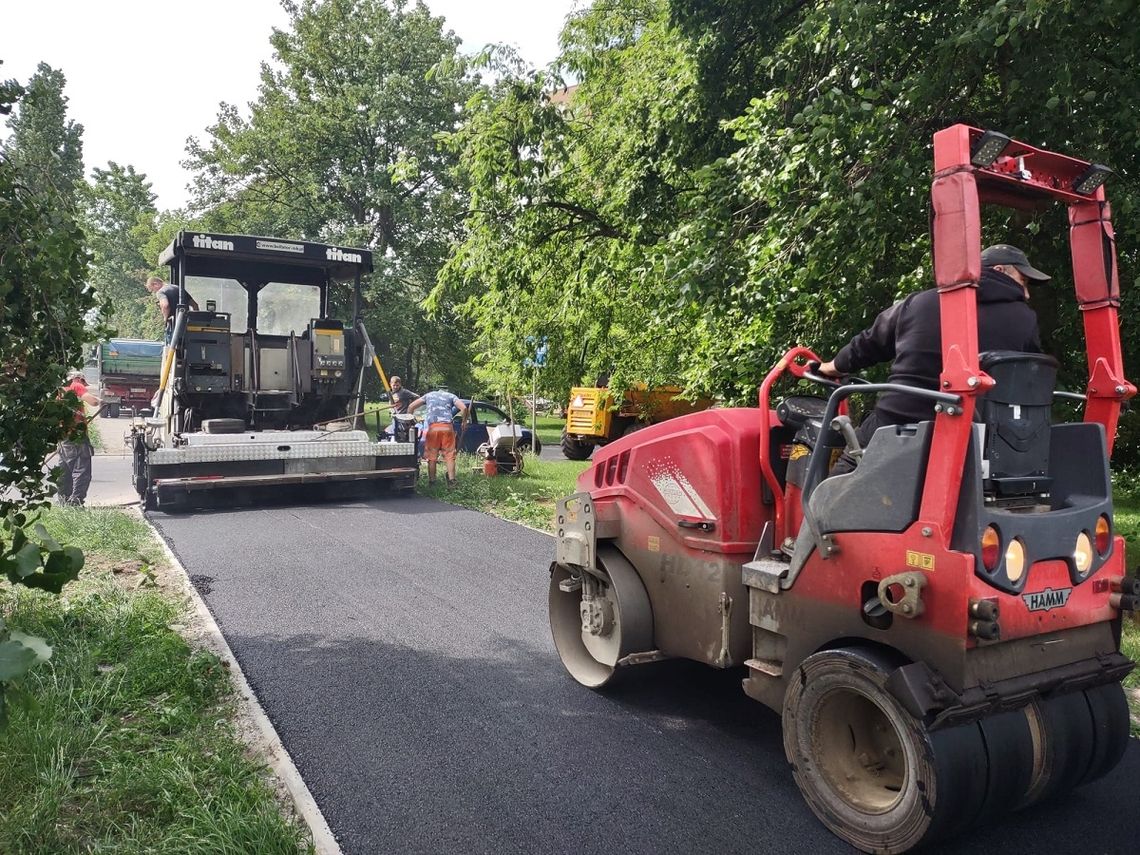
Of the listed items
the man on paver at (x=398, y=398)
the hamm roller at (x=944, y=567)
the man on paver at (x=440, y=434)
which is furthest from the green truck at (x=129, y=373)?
the hamm roller at (x=944, y=567)

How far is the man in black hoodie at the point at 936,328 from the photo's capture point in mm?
3195

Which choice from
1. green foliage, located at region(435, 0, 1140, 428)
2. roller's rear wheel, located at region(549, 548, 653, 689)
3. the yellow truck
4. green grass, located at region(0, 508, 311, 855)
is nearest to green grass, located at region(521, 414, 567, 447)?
the yellow truck

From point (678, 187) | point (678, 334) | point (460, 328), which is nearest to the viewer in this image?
point (678, 187)

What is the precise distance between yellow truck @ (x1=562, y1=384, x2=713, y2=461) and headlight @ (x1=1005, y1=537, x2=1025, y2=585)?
49.4 ft

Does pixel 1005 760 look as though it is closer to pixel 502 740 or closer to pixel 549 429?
pixel 502 740

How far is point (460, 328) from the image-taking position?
91.4ft

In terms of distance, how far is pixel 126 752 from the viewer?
12.1 feet

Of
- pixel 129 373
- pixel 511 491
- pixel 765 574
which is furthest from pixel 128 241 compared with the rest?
pixel 765 574

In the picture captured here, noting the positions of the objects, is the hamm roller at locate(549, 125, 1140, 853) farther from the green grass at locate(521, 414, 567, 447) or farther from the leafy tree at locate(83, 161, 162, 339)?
the leafy tree at locate(83, 161, 162, 339)

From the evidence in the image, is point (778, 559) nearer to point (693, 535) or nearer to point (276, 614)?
point (693, 535)

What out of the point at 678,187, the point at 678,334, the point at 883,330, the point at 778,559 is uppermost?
the point at 678,187

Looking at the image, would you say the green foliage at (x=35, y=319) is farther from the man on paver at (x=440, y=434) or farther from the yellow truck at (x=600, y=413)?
the yellow truck at (x=600, y=413)

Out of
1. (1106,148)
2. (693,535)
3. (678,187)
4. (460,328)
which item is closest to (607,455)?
(693,535)

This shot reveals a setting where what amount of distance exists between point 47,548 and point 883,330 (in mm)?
2897
